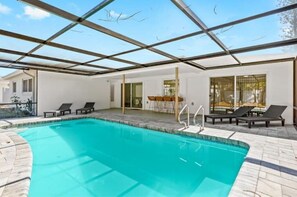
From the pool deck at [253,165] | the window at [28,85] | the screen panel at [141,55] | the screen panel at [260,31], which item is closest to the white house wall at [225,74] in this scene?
the pool deck at [253,165]

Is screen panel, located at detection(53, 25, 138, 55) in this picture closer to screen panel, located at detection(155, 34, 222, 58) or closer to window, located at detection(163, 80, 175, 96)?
screen panel, located at detection(155, 34, 222, 58)

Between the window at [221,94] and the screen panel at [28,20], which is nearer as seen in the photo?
the screen panel at [28,20]

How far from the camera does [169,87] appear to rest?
11.9 m

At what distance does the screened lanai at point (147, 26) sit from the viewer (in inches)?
123

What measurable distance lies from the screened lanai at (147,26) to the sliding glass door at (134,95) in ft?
26.4

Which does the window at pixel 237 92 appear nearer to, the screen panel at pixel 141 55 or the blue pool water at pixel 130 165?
the screen panel at pixel 141 55

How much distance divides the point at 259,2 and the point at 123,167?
4.01 m

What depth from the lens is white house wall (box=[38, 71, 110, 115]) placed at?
10.3 m

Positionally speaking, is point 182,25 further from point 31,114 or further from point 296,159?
point 31,114

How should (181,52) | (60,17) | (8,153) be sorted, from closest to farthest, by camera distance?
(60,17), (8,153), (181,52)

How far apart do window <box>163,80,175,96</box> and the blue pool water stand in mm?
5327

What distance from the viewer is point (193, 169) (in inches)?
154

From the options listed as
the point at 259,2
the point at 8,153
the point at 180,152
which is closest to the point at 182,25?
the point at 259,2

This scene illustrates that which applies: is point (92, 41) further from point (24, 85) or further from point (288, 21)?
point (24, 85)
